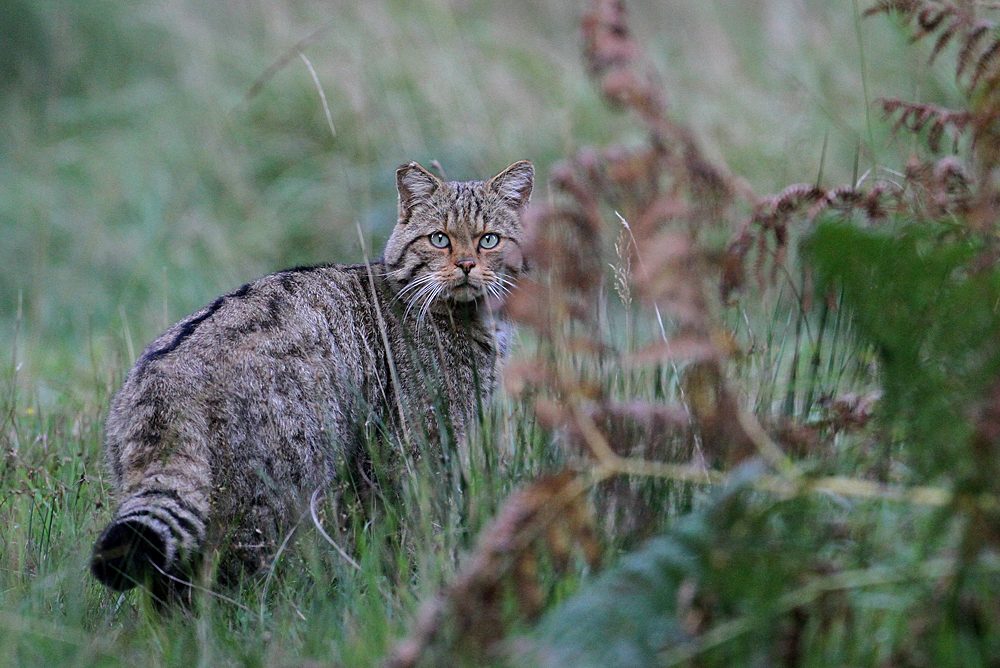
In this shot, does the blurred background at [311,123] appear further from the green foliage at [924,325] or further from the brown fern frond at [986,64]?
the green foliage at [924,325]

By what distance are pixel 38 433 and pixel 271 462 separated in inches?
56.1

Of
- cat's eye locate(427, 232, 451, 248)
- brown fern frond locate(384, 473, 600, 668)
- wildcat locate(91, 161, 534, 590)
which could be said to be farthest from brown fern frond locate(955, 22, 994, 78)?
cat's eye locate(427, 232, 451, 248)

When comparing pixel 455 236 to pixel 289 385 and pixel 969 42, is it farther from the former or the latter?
pixel 969 42

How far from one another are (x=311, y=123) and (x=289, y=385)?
5310mm

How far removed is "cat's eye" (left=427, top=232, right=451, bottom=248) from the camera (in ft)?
12.9

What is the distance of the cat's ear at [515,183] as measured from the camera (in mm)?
4027

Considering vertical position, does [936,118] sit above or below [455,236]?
above

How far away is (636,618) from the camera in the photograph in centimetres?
150

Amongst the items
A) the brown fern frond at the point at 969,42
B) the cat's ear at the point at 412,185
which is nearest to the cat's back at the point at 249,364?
the cat's ear at the point at 412,185

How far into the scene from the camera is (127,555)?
2.27m

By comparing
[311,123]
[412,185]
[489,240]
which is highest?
[311,123]

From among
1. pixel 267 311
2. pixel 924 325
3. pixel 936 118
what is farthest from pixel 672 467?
pixel 267 311

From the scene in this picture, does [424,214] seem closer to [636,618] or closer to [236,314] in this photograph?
[236,314]

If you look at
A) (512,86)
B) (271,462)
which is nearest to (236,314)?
(271,462)
